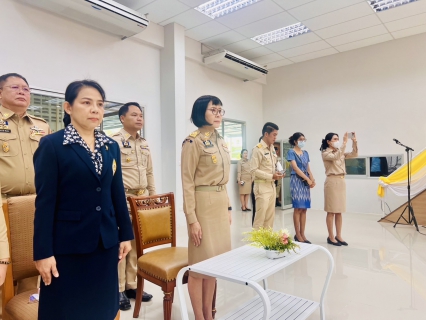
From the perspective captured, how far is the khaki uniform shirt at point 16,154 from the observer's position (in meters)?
1.93

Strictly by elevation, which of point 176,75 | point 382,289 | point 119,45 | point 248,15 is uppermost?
point 248,15

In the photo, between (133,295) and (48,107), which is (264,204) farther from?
(48,107)

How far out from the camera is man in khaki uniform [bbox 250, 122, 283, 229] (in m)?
3.35

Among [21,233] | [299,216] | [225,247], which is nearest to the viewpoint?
[21,233]

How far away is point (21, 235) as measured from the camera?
4.84 ft

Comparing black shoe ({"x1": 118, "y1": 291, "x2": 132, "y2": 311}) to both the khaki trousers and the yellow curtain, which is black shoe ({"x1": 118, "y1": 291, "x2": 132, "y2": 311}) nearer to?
the khaki trousers

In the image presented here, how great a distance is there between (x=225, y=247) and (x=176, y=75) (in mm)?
3946

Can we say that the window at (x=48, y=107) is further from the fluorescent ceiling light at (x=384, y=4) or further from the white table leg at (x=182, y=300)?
the fluorescent ceiling light at (x=384, y=4)

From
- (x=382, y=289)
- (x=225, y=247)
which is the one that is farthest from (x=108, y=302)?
(x=382, y=289)

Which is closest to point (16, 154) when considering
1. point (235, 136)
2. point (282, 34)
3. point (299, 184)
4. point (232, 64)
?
point (299, 184)

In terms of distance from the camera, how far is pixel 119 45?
479 cm

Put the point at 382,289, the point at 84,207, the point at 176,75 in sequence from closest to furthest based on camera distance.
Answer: the point at 84,207, the point at 382,289, the point at 176,75

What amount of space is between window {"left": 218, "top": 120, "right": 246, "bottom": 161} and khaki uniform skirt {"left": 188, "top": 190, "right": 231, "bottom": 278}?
17.7ft

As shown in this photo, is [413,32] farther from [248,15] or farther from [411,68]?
[248,15]
